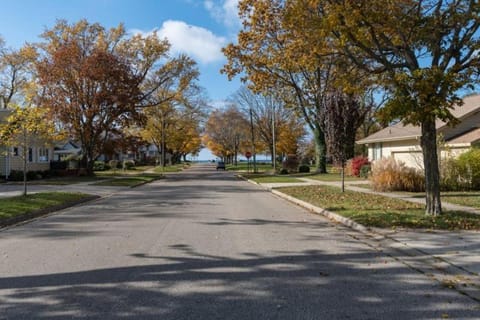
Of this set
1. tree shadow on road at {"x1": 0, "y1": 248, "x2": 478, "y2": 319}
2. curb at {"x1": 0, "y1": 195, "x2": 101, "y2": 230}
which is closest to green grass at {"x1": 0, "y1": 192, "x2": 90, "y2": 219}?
curb at {"x1": 0, "y1": 195, "x2": 101, "y2": 230}

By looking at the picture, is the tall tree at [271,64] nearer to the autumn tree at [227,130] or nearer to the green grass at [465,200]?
the green grass at [465,200]

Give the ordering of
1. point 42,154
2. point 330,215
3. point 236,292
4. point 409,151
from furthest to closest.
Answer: point 42,154, point 409,151, point 330,215, point 236,292

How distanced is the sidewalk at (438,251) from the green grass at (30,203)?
9442 millimetres

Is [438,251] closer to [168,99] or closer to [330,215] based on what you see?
[330,215]

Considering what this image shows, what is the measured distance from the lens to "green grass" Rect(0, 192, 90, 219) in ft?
43.9

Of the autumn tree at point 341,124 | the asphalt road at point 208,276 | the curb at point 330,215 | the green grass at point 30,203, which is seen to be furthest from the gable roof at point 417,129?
the asphalt road at point 208,276

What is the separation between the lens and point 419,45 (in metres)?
12.3

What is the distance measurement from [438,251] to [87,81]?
32.4m

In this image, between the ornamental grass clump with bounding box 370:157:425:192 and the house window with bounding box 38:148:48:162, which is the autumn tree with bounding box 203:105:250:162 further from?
the ornamental grass clump with bounding box 370:157:425:192

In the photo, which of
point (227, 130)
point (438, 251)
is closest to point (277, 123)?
point (227, 130)

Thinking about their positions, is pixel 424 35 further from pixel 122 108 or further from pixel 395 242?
pixel 122 108

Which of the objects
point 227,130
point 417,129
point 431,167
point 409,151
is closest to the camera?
point 431,167

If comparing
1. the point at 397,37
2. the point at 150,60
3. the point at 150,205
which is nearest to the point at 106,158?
the point at 150,60

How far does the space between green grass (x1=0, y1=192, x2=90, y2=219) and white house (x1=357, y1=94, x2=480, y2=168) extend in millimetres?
16600
